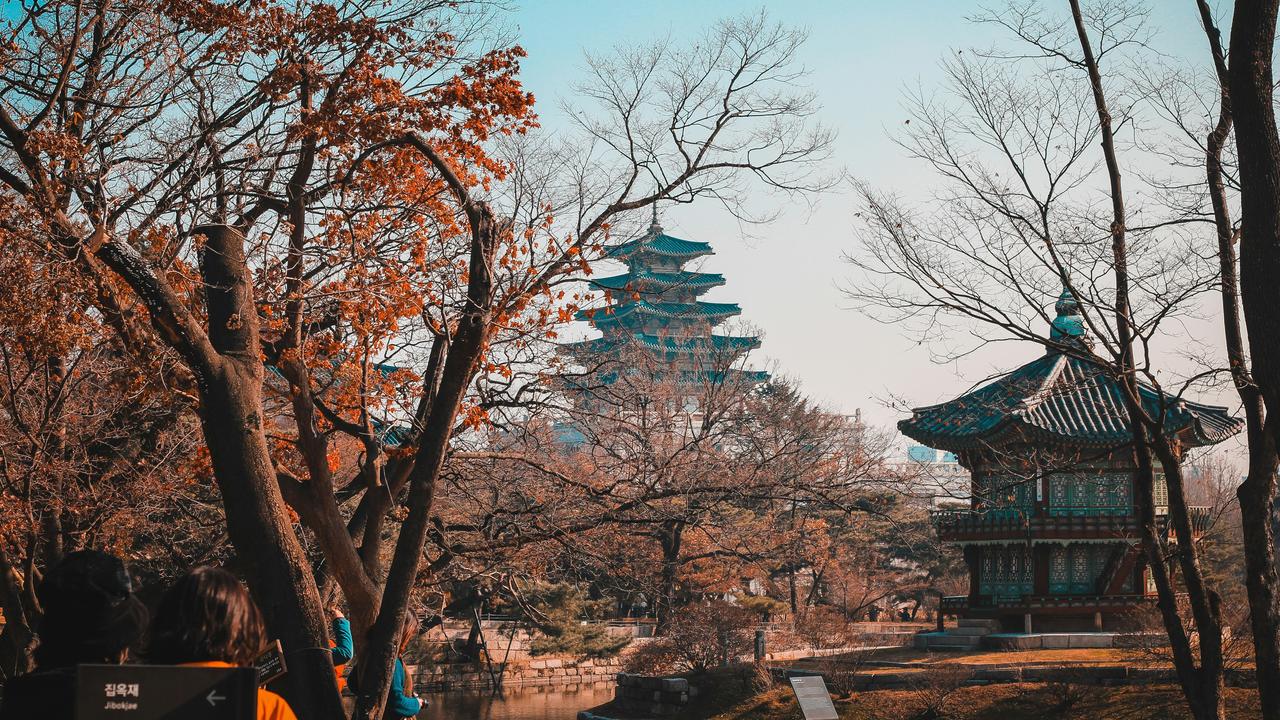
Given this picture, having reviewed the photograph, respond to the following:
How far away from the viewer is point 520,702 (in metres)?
25.2

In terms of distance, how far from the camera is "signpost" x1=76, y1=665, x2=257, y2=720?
7.38ft

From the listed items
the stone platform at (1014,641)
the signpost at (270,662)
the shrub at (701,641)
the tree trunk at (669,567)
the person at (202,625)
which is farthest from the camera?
the tree trunk at (669,567)

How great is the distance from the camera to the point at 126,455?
1084cm

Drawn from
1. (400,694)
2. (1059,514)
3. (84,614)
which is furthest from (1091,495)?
(84,614)

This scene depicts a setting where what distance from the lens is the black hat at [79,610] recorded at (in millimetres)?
2746

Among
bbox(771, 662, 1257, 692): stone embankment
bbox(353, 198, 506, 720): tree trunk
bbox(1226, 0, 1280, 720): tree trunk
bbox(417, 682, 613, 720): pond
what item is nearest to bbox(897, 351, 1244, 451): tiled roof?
bbox(771, 662, 1257, 692): stone embankment

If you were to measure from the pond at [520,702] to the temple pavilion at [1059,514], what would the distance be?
846 centimetres

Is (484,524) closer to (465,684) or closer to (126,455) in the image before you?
(126,455)

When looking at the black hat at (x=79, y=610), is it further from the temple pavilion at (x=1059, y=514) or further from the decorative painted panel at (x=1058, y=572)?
the decorative painted panel at (x=1058, y=572)

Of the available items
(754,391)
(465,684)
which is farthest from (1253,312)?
(754,391)

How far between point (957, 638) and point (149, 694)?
68.8ft

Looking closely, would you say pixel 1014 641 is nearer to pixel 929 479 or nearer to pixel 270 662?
pixel 929 479

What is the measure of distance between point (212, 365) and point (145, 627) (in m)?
3.38

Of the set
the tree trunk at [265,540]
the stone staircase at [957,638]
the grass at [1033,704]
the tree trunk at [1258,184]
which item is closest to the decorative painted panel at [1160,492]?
the stone staircase at [957,638]
